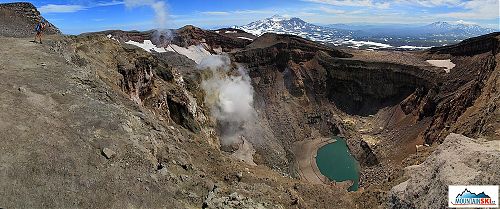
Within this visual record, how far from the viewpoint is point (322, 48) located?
222ft

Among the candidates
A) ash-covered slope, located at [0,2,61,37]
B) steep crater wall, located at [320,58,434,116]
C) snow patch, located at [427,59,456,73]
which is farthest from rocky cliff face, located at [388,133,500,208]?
steep crater wall, located at [320,58,434,116]

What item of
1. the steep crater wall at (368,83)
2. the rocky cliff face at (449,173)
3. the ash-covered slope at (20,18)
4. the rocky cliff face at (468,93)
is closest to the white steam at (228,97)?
the steep crater wall at (368,83)

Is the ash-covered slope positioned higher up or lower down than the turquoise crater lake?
higher up

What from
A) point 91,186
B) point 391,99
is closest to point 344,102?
point 391,99

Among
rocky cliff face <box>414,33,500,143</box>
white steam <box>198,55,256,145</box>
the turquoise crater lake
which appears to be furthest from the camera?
white steam <box>198,55,256,145</box>

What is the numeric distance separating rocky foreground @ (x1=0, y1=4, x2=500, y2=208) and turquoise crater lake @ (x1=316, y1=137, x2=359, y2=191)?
155 cm

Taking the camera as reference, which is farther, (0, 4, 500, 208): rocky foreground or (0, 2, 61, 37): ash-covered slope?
(0, 2, 61, 37): ash-covered slope

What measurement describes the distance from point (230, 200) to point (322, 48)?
2172 inches

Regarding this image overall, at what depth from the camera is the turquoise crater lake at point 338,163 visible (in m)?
45.0

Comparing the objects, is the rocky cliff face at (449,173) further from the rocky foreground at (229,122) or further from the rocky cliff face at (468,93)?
the rocky cliff face at (468,93)

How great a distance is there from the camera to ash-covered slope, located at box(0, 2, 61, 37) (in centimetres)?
3809

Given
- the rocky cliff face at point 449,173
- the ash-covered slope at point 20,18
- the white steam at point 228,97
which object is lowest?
the white steam at point 228,97

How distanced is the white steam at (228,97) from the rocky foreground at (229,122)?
Result: 1.20ft

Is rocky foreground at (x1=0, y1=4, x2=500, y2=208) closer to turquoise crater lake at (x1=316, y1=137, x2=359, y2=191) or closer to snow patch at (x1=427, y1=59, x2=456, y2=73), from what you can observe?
snow patch at (x1=427, y1=59, x2=456, y2=73)
